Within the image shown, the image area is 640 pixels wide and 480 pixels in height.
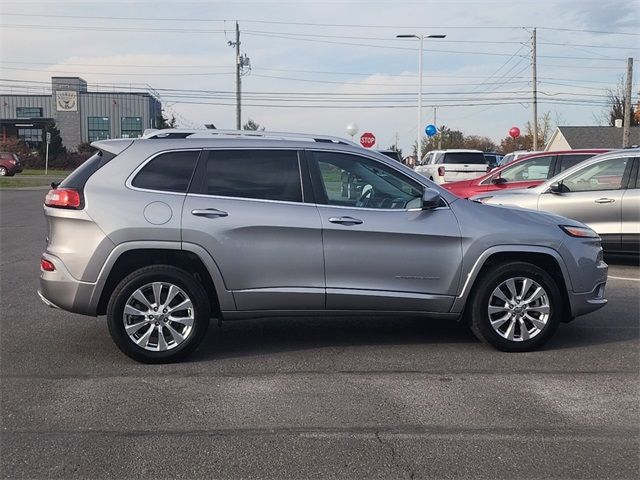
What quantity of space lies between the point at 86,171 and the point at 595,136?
178 feet

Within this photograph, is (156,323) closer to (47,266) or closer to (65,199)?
(47,266)

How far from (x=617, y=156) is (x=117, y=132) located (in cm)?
6615

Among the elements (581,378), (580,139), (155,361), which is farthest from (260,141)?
(580,139)

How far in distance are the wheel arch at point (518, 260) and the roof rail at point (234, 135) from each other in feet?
4.88

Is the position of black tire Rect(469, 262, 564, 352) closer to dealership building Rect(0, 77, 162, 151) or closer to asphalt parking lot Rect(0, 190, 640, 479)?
asphalt parking lot Rect(0, 190, 640, 479)

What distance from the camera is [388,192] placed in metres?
5.83

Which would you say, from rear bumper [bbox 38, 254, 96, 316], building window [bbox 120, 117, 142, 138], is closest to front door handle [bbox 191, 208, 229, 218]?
rear bumper [bbox 38, 254, 96, 316]

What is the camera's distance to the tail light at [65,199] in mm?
5422

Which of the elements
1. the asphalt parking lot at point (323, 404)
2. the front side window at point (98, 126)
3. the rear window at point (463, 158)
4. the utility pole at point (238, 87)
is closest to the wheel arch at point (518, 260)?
the asphalt parking lot at point (323, 404)

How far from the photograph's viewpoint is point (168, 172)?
561 centimetres

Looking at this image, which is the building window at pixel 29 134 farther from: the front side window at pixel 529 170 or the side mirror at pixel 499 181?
the side mirror at pixel 499 181

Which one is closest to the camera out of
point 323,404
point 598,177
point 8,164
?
point 323,404

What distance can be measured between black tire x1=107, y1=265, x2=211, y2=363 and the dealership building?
6552 centimetres

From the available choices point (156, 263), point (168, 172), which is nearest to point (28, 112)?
point (168, 172)
